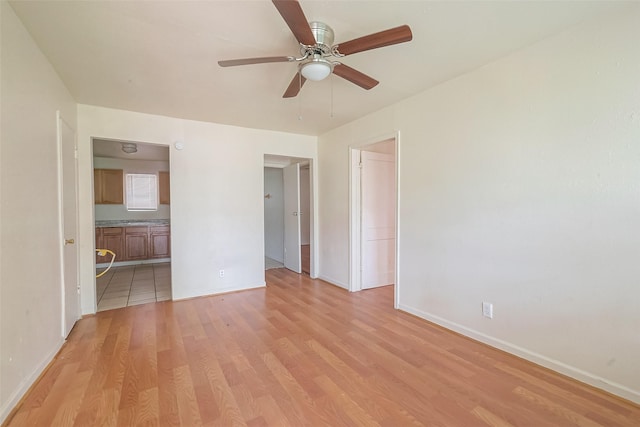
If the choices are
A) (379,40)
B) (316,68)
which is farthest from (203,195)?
(379,40)

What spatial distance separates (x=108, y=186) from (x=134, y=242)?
4.21ft

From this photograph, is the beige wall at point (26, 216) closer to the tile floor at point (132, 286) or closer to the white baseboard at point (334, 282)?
the tile floor at point (132, 286)

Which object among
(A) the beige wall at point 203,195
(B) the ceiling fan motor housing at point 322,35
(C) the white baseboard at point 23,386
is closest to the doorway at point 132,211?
(A) the beige wall at point 203,195

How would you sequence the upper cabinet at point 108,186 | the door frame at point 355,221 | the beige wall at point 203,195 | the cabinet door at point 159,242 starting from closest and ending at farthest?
1. the beige wall at point 203,195
2. the door frame at point 355,221
3. the upper cabinet at point 108,186
4. the cabinet door at point 159,242

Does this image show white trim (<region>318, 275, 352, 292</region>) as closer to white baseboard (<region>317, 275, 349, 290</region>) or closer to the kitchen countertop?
white baseboard (<region>317, 275, 349, 290</region>)

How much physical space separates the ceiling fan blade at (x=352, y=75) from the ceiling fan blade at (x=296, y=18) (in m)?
0.32

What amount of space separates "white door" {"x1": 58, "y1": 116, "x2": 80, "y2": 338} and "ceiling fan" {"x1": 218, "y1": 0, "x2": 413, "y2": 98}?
1967 mm

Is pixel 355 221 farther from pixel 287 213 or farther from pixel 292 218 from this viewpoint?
pixel 287 213

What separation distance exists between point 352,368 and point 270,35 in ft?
8.07

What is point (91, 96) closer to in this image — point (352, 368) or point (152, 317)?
point (152, 317)

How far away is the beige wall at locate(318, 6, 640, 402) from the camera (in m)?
1.69

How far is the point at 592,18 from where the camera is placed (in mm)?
1762

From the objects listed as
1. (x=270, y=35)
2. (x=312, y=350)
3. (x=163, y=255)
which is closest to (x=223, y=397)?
(x=312, y=350)

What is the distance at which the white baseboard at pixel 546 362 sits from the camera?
1.70 meters
